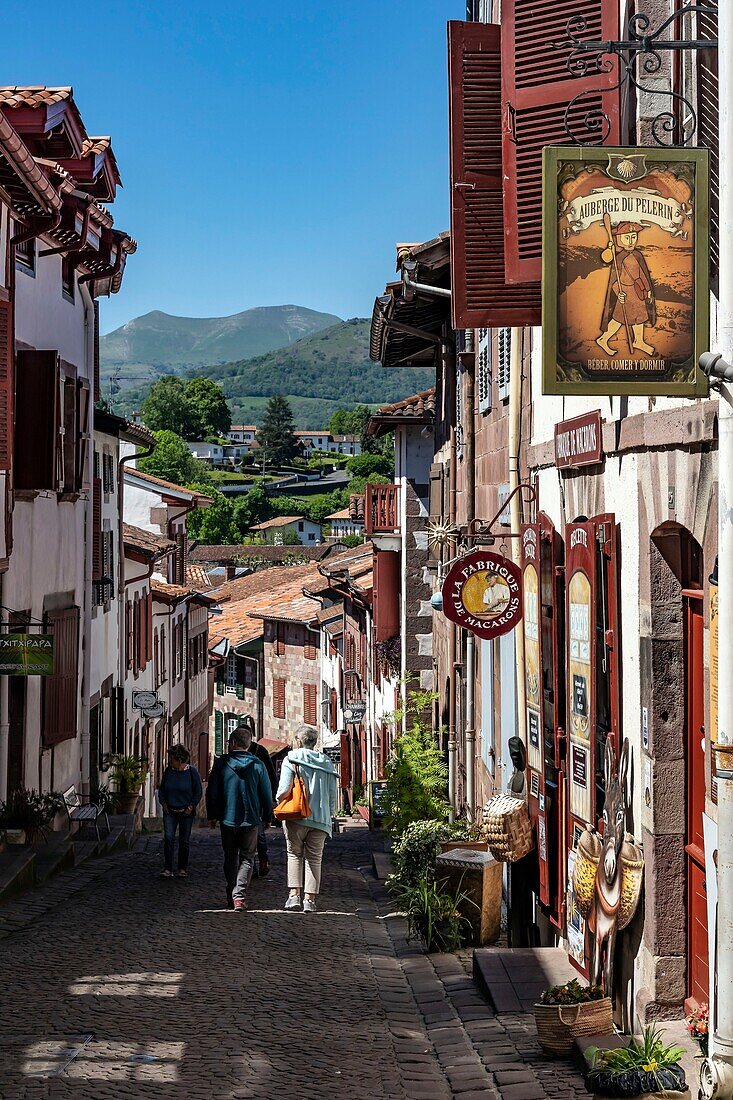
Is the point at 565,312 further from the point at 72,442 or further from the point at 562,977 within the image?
the point at 72,442

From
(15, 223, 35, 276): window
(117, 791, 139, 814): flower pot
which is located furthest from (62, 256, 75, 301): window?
(117, 791, 139, 814): flower pot

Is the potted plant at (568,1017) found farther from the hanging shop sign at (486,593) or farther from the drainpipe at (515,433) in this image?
the drainpipe at (515,433)

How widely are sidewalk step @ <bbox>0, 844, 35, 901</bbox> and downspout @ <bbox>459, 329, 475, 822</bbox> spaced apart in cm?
494

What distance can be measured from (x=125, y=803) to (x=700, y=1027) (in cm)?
1735

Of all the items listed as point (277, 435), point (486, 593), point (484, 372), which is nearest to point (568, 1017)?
point (486, 593)

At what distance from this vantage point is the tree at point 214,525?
420 feet

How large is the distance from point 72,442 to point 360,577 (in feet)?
44.7

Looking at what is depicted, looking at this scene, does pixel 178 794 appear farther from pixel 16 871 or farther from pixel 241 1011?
pixel 241 1011

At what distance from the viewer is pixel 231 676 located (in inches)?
2341

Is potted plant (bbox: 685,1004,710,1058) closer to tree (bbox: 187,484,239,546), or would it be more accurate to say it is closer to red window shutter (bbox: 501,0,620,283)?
red window shutter (bbox: 501,0,620,283)

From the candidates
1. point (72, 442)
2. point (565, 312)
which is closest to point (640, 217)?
point (565, 312)

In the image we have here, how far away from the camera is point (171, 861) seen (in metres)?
14.5

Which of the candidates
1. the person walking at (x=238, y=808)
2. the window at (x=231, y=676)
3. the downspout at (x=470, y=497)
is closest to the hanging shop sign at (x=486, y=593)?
the person walking at (x=238, y=808)

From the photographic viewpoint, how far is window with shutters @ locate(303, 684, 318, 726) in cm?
4881
